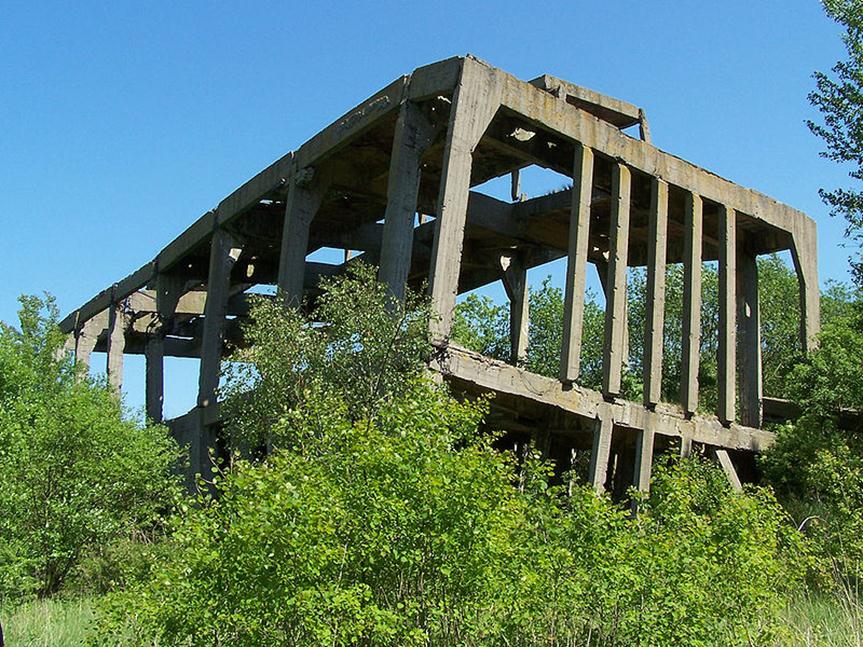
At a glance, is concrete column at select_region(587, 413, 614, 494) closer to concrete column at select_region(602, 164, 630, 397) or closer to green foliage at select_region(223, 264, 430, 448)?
concrete column at select_region(602, 164, 630, 397)

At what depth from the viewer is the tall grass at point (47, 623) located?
12227 millimetres

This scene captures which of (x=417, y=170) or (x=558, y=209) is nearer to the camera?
(x=417, y=170)

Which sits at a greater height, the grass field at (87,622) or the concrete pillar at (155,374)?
the concrete pillar at (155,374)

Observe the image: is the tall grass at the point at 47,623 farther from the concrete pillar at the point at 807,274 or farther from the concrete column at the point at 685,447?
the concrete pillar at the point at 807,274

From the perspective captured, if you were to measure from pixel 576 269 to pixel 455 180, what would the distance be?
3455 mm

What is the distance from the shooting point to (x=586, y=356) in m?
34.7

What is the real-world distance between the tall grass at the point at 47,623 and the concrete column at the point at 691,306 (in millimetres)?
13707

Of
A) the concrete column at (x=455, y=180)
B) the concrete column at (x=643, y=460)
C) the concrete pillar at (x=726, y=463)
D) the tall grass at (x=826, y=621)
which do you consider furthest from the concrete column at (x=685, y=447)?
the tall grass at (x=826, y=621)

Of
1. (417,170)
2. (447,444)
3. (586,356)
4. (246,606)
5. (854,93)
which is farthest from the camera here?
(586,356)

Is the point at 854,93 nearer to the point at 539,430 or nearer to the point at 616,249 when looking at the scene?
the point at 616,249

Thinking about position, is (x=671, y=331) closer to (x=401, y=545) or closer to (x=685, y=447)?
(x=685, y=447)

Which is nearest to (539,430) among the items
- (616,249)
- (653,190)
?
(616,249)

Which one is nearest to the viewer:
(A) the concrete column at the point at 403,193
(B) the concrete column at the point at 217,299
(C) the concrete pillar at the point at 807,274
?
(A) the concrete column at the point at 403,193

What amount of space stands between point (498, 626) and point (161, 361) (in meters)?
24.5
